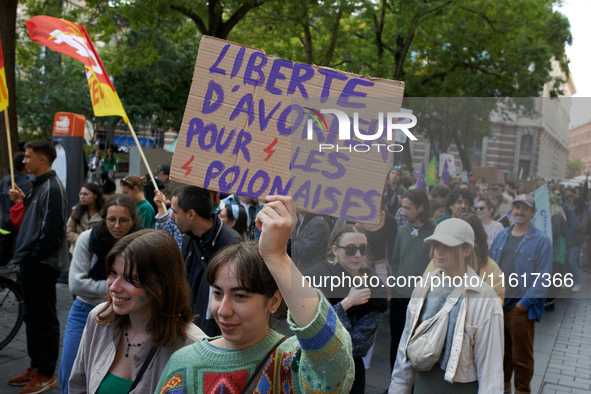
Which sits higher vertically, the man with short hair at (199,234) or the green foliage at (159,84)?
the green foliage at (159,84)

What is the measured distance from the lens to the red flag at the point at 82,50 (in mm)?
4766

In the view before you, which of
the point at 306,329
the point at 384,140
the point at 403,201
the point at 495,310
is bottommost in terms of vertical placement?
the point at 495,310

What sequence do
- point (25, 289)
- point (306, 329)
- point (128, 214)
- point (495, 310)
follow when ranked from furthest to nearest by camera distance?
point (25, 289) → point (128, 214) → point (495, 310) → point (306, 329)

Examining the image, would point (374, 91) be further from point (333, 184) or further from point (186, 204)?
point (186, 204)

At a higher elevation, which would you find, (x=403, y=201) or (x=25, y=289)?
(x=403, y=201)

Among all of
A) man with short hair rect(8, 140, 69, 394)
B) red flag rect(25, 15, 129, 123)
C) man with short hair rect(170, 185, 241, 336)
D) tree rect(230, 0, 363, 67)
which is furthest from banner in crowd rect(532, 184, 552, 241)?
tree rect(230, 0, 363, 67)

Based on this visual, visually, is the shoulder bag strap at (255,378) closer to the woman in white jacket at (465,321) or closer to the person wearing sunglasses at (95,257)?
the woman in white jacket at (465,321)

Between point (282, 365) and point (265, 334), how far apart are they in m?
0.15

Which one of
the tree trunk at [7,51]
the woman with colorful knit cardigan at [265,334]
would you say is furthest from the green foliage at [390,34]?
the woman with colorful knit cardigan at [265,334]

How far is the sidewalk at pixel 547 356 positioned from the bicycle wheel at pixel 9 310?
19 cm

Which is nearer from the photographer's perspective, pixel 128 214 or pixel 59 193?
pixel 128 214

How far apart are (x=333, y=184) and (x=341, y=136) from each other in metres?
0.19

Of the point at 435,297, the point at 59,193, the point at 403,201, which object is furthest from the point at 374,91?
the point at 59,193

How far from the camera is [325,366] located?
1.47 metres
